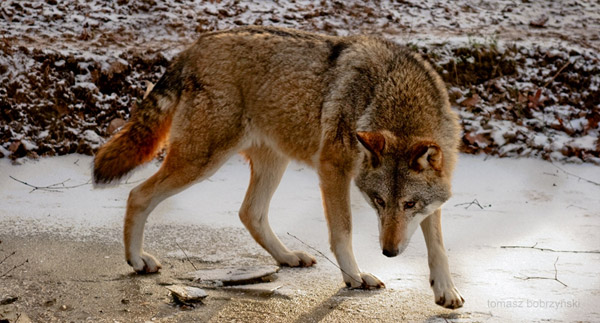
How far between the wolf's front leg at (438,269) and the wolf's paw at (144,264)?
200cm

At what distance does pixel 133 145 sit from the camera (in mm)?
5195

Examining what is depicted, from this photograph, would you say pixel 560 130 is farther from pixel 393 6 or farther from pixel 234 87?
pixel 234 87

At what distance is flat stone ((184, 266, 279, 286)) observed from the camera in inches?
183

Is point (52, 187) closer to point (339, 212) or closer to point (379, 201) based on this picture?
point (339, 212)

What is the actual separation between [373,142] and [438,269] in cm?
100

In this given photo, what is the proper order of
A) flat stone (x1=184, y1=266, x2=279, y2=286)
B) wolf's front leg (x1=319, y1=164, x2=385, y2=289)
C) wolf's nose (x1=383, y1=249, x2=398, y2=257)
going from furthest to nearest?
wolf's front leg (x1=319, y1=164, x2=385, y2=289) < flat stone (x1=184, y1=266, x2=279, y2=286) < wolf's nose (x1=383, y1=249, x2=398, y2=257)

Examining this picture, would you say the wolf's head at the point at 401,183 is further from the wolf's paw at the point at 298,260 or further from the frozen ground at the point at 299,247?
the wolf's paw at the point at 298,260

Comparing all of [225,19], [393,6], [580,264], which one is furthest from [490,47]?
[580,264]

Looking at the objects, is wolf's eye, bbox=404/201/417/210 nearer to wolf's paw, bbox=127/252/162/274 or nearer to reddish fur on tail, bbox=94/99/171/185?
wolf's paw, bbox=127/252/162/274

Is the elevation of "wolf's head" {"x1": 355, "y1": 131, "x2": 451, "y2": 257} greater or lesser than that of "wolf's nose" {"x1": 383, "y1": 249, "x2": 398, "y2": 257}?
greater

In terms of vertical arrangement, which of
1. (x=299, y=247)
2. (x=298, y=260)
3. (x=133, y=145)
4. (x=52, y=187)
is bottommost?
(x=52, y=187)

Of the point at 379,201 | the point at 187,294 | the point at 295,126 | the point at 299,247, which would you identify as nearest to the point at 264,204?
the point at 299,247

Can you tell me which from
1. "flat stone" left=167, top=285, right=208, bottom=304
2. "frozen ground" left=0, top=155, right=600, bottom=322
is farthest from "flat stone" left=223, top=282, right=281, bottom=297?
"flat stone" left=167, top=285, right=208, bottom=304

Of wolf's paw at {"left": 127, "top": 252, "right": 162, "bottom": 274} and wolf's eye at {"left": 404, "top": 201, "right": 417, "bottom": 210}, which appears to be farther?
wolf's paw at {"left": 127, "top": 252, "right": 162, "bottom": 274}
